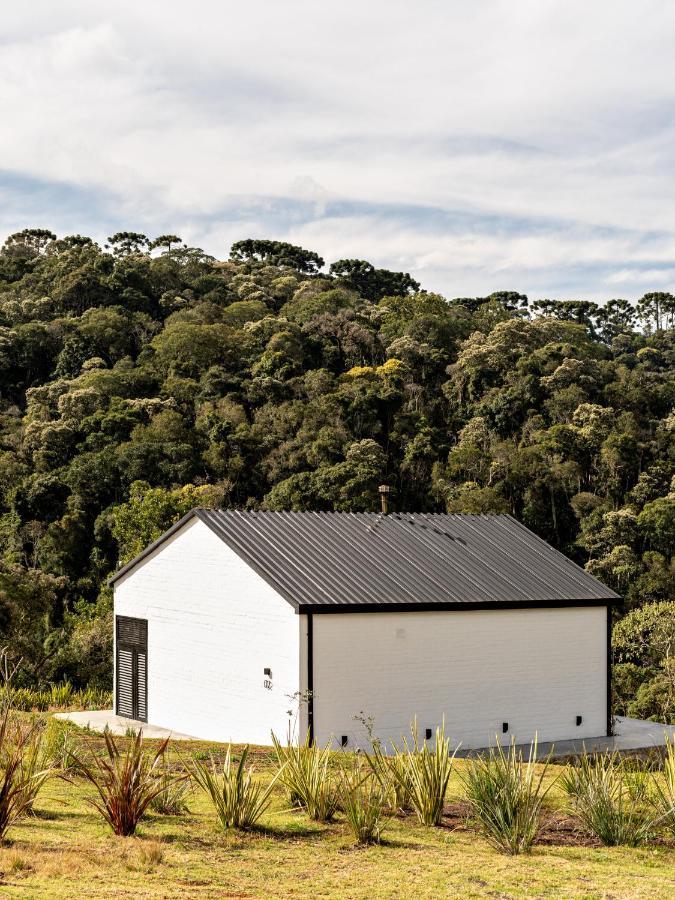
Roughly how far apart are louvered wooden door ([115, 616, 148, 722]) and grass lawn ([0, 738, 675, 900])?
10.3m

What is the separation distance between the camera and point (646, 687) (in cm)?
3284

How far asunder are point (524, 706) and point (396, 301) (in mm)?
61895

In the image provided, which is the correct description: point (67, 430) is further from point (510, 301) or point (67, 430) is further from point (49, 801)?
point (510, 301)

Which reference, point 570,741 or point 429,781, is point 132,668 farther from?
point 429,781

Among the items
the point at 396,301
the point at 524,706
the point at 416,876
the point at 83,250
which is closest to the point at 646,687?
the point at 524,706

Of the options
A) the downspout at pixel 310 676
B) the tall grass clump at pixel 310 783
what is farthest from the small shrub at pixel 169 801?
the downspout at pixel 310 676

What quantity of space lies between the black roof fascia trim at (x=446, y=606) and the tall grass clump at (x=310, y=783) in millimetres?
5907

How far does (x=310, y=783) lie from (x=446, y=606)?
27.0 feet

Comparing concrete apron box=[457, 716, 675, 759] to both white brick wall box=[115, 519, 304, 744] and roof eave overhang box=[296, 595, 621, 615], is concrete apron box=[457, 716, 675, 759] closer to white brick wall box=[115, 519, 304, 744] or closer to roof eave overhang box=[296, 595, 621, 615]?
roof eave overhang box=[296, 595, 621, 615]

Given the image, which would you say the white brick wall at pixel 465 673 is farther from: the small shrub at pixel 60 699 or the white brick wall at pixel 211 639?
the small shrub at pixel 60 699

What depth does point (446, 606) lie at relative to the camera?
18.5 m

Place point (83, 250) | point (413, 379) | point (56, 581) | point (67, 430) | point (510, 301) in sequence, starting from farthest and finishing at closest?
point (510, 301)
point (83, 250)
point (413, 379)
point (67, 430)
point (56, 581)

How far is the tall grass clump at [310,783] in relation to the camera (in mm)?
10555

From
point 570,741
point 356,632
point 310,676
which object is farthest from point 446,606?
point 570,741
